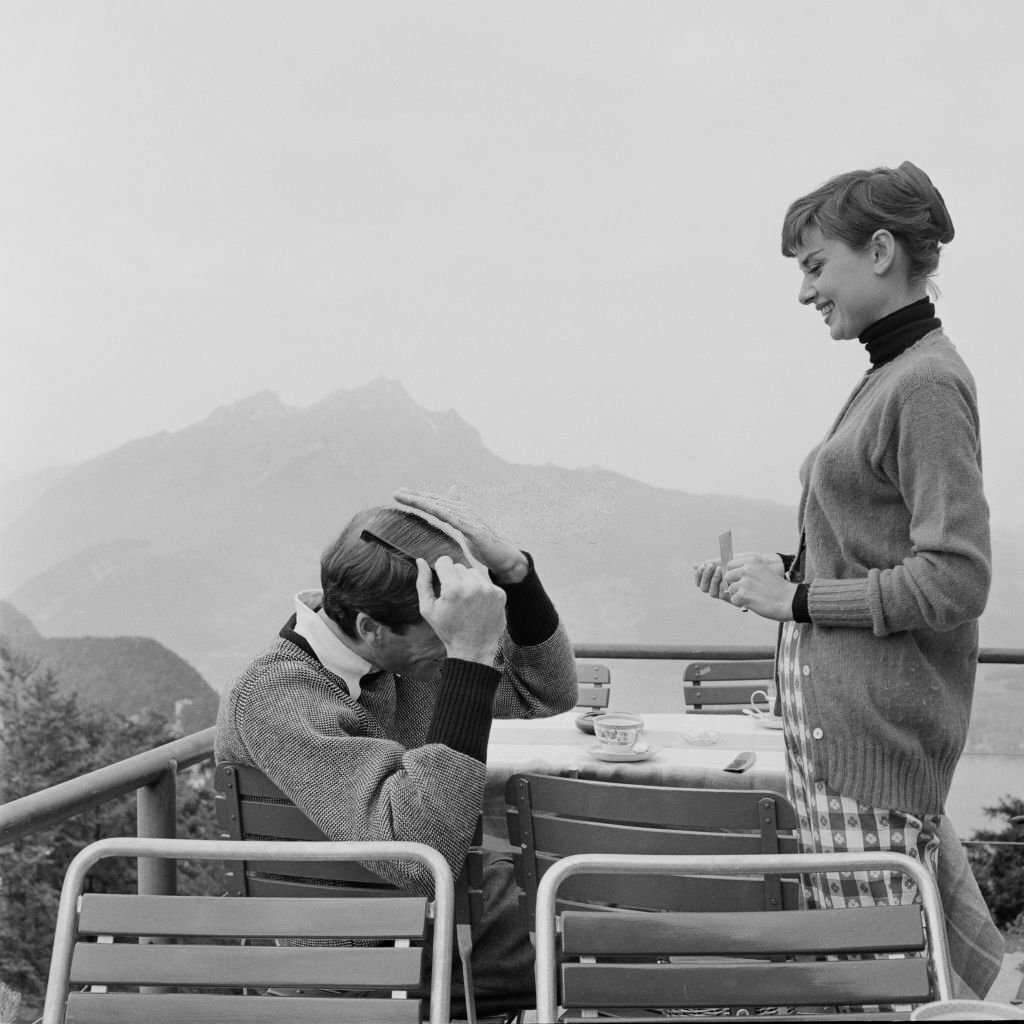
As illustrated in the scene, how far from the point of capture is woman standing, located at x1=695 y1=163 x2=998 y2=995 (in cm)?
135

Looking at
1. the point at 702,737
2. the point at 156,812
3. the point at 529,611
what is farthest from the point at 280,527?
the point at 529,611

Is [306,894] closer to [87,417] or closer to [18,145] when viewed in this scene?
[18,145]

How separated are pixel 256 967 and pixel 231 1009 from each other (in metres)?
0.04

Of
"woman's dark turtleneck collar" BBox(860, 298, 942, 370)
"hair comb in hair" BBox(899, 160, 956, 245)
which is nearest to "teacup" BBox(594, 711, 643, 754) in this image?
"woman's dark turtleneck collar" BBox(860, 298, 942, 370)

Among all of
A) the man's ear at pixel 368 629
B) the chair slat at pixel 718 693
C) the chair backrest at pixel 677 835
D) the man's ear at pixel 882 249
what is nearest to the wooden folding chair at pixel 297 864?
the chair backrest at pixel 677 835

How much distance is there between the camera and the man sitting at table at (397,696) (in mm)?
1273

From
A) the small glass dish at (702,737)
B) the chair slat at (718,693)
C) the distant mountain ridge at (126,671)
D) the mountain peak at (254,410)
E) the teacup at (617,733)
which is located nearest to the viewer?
the teacup at (617,733)

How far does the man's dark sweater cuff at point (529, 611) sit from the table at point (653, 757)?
0.35 m

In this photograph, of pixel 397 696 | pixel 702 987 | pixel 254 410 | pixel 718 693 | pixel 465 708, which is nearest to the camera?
pixel 702 987

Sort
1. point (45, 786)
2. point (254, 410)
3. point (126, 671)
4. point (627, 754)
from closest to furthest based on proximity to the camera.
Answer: point (627, 754)
point (45, 786)
point (126, 671)
point (254, 410)

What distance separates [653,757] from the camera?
2.27 m

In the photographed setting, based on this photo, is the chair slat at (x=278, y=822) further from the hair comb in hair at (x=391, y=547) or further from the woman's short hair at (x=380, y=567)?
the hair comb in hair at (x=391, y=547)

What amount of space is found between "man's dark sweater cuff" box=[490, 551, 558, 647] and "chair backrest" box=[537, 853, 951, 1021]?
0.69 meters

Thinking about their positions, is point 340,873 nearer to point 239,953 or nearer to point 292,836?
point 292,836
